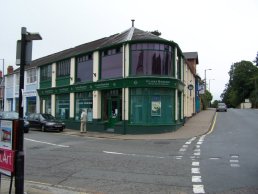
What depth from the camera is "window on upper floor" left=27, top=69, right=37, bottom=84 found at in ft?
137

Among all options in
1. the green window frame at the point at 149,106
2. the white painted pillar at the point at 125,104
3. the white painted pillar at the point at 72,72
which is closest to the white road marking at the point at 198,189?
the green window frame at the point at 149,106

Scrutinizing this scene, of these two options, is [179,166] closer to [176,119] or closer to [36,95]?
[176,119]

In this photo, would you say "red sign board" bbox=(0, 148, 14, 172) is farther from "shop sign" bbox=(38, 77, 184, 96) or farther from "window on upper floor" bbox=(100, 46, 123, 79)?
"window on upper floor" bbox=(100, 46, 123, 79)

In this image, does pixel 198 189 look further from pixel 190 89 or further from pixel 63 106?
pixel 63 106

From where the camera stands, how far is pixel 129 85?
26.9 meters

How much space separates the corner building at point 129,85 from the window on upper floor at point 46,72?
221 inches

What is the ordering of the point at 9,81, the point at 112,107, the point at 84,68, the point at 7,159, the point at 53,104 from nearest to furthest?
the point at 7,159, the point at 112,107, the point at 84,68, the point at 53,104, the point at 9,81

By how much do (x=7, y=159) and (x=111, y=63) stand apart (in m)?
22.1

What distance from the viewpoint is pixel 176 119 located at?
28.2 meters

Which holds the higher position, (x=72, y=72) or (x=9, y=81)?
(x=9, y=81)

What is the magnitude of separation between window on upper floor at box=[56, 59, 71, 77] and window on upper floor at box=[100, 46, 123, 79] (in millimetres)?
A: 5631

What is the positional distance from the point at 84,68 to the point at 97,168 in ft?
70.1

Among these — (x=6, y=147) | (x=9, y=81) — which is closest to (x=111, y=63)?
(x=6, y=147)

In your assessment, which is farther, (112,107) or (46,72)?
(46,72)
